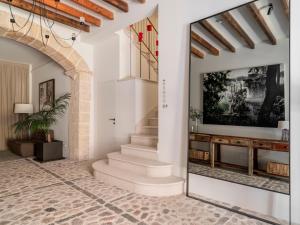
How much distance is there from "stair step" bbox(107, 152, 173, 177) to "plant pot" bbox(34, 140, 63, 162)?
215 centimetres

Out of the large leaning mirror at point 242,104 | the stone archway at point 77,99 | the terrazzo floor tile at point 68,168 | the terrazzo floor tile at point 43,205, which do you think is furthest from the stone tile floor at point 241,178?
the stone archway at point 77,99

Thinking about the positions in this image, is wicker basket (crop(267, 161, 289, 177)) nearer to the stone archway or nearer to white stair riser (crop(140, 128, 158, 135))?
white stair riser (crop(140, 128, 158, 135))

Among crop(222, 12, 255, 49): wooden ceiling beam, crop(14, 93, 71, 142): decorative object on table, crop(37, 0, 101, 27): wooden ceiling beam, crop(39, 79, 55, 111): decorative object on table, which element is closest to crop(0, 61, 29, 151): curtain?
crop(39, 79, 55, 111): decorative object on table

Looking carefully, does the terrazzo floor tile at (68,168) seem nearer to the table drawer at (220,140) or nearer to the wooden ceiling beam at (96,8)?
the table drawer at (220,140)

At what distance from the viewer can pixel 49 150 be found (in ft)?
16.0

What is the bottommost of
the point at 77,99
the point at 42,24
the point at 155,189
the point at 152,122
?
the point at 155,189

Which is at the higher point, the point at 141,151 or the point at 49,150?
the point at 141,151

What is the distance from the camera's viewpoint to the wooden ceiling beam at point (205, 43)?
2.57m

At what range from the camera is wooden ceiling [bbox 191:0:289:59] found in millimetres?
2158

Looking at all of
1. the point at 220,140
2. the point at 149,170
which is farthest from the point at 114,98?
the point at 220,140

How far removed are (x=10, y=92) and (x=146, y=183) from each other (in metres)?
6.28

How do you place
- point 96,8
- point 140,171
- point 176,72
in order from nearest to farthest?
point 176,72 < point 140,171 < point 96,8

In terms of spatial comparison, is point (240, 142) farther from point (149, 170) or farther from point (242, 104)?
point (149, 170)

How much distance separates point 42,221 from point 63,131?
3.48 metres
